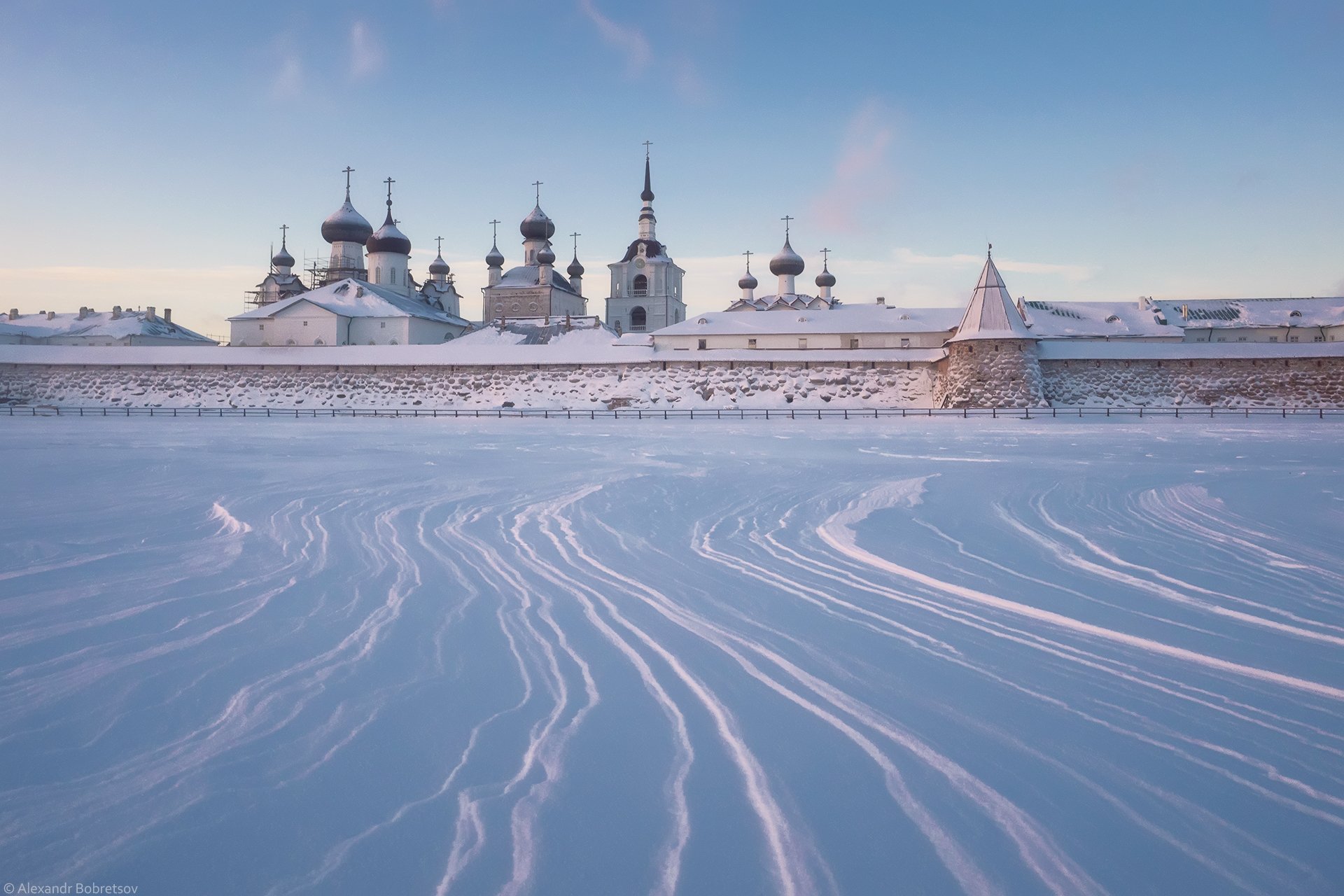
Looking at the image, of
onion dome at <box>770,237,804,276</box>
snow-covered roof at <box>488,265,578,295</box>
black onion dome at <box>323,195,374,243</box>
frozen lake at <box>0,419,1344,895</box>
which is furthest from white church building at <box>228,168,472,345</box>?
frozen lake at <box>0,419,1344,895</box>

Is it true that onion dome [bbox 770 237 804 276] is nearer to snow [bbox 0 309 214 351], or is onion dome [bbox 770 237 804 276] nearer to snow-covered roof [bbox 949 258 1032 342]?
snow-covered roof [bbox 949 258 1032 342]

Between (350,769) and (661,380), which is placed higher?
(661,380)

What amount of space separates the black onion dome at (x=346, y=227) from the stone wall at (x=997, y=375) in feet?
99.2

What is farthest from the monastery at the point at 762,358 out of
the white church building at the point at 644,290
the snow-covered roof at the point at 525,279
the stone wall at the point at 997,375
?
the white church building at the point at 644,290

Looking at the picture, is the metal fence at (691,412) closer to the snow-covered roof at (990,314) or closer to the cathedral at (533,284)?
the snow-covered roof at (990,314)

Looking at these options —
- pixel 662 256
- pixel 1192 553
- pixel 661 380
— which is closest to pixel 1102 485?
pixel 1192 553

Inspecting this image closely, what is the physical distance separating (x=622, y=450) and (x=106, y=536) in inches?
322

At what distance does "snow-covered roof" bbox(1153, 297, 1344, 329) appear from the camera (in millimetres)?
36781

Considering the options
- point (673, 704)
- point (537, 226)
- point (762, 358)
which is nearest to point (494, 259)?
point (537, 226)

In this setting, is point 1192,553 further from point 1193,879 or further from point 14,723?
point 14,723

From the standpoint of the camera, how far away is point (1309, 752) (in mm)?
2236

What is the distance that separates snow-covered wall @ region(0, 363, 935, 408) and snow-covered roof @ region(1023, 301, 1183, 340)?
9417 mm

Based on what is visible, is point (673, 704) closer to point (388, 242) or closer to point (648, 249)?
point (388, 242)

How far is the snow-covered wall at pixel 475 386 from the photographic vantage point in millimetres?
28375
